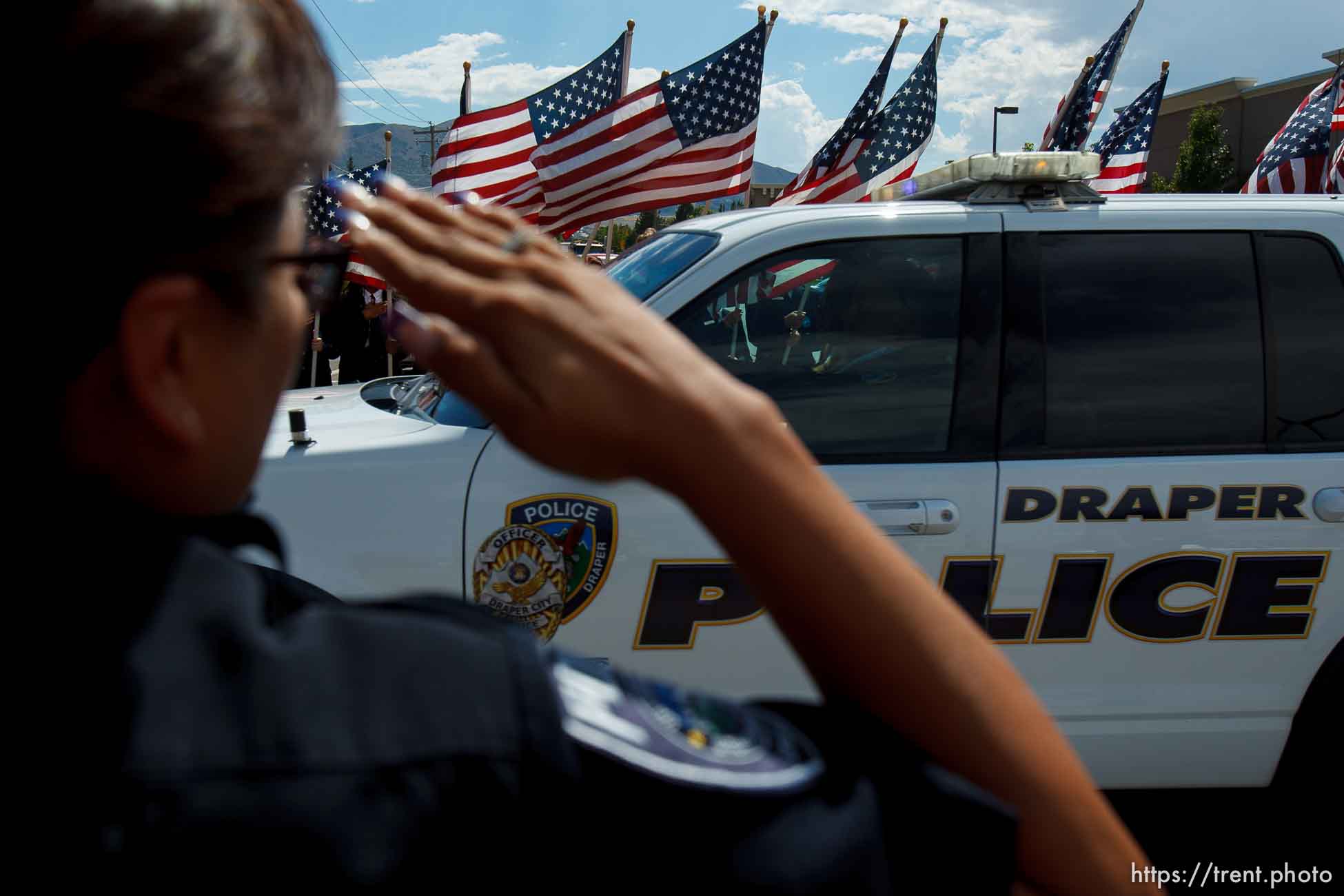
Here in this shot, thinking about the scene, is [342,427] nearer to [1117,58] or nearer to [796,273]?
[796,273]

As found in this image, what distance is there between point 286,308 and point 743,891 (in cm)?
48

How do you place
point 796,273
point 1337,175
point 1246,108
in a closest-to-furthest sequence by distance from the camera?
point 796,273
point 1337,175
point 1246,108

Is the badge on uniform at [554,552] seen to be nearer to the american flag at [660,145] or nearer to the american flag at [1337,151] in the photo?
the american flag at [660,145]

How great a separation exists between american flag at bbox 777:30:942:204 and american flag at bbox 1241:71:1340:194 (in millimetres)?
2870

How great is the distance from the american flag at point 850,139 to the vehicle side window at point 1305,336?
5.16m

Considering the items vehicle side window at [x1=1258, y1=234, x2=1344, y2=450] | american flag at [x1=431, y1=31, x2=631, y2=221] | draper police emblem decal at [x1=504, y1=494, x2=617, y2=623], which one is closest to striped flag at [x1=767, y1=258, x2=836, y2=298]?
draper police emblem decal at [x1=504, y1=494, x2=617, y2=623]

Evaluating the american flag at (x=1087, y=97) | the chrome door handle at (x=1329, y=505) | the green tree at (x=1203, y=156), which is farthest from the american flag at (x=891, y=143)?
the green tree at (x=1203, y=156)

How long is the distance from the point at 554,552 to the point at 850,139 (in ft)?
19.9

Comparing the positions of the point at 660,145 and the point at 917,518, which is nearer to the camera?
the point at 917,518

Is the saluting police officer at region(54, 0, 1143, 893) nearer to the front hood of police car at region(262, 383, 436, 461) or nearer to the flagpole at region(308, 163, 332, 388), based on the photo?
the front hood of police car at region(262, 383, 436, 461)

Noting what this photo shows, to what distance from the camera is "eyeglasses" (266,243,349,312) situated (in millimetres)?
763

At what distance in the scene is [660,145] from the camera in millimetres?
7602

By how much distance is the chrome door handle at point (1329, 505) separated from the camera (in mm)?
2768

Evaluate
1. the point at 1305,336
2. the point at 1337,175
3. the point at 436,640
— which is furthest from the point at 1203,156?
the point at 436,640
